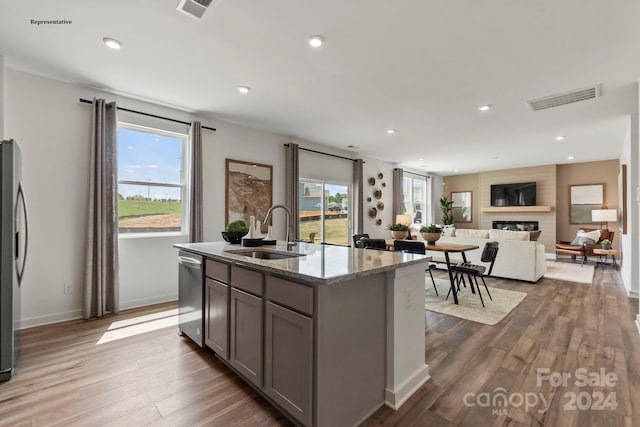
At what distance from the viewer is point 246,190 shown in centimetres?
495

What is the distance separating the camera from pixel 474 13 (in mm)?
2127

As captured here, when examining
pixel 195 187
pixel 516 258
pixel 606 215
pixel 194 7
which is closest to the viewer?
pixel 194 7

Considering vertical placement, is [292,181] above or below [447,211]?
above

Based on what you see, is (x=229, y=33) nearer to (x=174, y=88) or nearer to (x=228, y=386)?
(x=174, y=88)

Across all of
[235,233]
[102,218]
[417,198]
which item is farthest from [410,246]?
[417,198]

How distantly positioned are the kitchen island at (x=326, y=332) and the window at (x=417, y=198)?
24.5 feet

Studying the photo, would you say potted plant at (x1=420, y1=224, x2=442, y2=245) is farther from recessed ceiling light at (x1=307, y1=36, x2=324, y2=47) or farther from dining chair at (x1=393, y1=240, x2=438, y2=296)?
recessed ceiling light at (x1=307, y1=36, x2=324, y2=47)

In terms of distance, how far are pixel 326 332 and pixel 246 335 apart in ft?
2.49

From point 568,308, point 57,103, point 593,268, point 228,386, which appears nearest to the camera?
point 228,386

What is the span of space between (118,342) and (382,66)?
3701 millimetres

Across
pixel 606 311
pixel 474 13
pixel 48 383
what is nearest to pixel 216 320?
pixel 48 383

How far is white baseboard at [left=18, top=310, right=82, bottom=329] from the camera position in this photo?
3.10m

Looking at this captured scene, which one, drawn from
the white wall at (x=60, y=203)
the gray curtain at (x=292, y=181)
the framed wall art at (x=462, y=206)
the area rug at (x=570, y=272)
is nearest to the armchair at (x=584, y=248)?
the area rug at (x=570, y=272)

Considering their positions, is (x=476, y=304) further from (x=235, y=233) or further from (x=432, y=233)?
(x=235, y=233)
